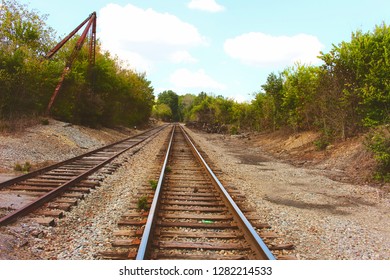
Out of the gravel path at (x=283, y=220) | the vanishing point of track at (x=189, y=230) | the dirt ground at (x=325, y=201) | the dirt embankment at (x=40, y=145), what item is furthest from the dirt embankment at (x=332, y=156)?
A: the dirt embankment at (x=40, y=145)

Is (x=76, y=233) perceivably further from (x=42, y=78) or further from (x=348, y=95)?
(x=42, y=78)

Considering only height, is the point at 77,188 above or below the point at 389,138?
below

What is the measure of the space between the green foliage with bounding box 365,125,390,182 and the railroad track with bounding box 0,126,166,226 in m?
7.76

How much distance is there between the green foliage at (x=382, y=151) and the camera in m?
9.38

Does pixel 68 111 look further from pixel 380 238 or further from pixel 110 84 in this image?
pixel 380 238

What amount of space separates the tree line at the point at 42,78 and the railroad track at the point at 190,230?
41.4 ft

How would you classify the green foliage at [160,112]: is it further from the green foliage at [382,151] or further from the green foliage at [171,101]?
the green foliage at [382,151]

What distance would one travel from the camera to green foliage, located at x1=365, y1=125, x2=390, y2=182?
30.8 feet

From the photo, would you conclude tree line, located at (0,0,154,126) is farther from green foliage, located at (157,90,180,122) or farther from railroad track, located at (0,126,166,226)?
green foliage, located at (157,90,180,122)

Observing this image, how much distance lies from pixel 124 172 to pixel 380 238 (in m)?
7.23

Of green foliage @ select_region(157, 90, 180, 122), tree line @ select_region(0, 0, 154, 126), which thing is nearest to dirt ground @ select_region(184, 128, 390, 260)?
tree line @ select_region(0, 0, 154, 126)

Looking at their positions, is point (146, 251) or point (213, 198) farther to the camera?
point (213, 198)
